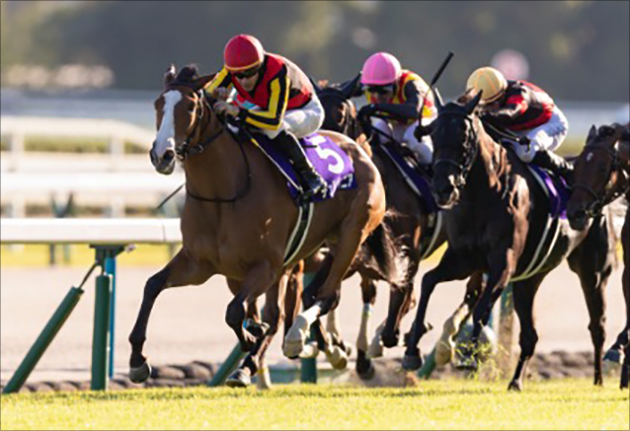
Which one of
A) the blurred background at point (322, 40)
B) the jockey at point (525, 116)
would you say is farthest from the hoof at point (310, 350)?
A: the blurred background at point (322, 40)

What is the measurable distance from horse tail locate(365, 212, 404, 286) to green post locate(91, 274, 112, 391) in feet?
4.34

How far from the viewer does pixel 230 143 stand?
26.6 ft

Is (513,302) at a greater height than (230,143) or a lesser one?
lesser

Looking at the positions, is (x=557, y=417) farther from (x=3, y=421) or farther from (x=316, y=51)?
(x=316, y=51)

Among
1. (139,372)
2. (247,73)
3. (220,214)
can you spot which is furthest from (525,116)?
(139,372)

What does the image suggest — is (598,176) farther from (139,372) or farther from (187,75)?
(139,372)

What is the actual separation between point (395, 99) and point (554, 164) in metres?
0.87

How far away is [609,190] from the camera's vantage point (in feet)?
29.9

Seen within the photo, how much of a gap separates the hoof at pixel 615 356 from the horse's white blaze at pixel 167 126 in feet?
8.79

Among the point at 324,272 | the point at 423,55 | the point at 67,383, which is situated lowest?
the point at 67,383

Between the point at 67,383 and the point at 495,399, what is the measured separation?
2194 mm

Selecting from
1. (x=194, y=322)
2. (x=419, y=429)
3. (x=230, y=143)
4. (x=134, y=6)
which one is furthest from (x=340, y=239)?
(x=134, y=6)

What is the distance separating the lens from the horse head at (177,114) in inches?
296

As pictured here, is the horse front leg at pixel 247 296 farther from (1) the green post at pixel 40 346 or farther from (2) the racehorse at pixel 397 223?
(2) the racehorse at pixel 397 223
